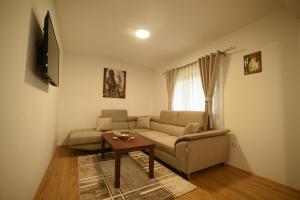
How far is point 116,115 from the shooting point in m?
4.13

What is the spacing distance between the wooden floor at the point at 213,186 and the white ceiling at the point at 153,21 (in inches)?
101

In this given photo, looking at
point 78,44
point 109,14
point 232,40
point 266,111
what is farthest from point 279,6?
point 78,44

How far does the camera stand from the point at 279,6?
6.75 feet

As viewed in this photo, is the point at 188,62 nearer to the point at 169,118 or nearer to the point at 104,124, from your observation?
the point at 169,118

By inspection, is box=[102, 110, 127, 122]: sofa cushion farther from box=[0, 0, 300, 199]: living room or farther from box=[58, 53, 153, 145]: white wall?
box=[0, 0, 300, 199]: living room

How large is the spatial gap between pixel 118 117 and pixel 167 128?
1.52 metres

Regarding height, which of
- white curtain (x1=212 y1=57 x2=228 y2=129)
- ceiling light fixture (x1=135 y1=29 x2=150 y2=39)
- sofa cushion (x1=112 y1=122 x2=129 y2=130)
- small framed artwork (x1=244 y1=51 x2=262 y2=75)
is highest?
ceiling light fixture (x1=135 y1=29 x2=150 y2=39)

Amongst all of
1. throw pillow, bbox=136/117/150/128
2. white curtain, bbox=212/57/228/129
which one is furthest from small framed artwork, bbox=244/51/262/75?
throw pillow, bbox=136/117/150/128

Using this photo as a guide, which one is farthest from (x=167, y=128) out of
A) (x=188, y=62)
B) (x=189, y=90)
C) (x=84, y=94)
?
(x=84, y=94)

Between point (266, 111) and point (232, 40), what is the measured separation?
1.45 m

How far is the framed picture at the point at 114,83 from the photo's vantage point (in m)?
4.37

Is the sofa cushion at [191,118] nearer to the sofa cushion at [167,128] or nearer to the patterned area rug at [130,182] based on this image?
the sofa cushion at [167,128]

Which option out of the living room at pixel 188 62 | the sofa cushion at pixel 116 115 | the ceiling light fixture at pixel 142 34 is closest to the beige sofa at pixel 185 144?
the living room at pixel 188 62

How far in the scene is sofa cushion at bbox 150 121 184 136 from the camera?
3151mm
